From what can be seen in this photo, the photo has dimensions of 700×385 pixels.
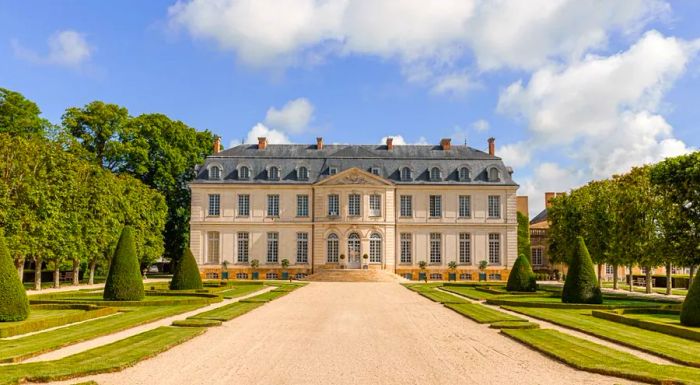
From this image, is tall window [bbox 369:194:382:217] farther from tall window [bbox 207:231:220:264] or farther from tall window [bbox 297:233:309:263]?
tall window [bbox 207:231:220:264]

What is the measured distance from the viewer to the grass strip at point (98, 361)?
895 cm

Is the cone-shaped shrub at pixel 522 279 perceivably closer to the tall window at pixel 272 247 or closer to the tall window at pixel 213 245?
the tall window at pixel 272 247

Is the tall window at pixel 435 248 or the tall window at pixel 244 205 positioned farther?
the tall window at pixel 244 205

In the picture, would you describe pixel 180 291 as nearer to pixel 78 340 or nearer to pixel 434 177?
pixel 78 340

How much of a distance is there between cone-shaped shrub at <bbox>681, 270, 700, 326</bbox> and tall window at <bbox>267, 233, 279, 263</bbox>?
32680 millimetres

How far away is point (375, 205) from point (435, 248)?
4993 mm

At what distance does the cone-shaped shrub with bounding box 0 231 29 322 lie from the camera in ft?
49.5

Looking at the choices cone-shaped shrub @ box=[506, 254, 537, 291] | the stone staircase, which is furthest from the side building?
cone-shaped shrub @ box=[506, 254, 537, 291]

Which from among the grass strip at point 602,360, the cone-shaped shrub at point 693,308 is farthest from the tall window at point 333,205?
the grass strip at point 602,360

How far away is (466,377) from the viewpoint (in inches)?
370

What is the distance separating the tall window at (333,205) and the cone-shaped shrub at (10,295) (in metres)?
30.2

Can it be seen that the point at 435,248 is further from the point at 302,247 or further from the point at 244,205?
the point at 244,205

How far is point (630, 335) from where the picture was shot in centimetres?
1373

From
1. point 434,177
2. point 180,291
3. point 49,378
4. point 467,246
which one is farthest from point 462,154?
point 49,378
